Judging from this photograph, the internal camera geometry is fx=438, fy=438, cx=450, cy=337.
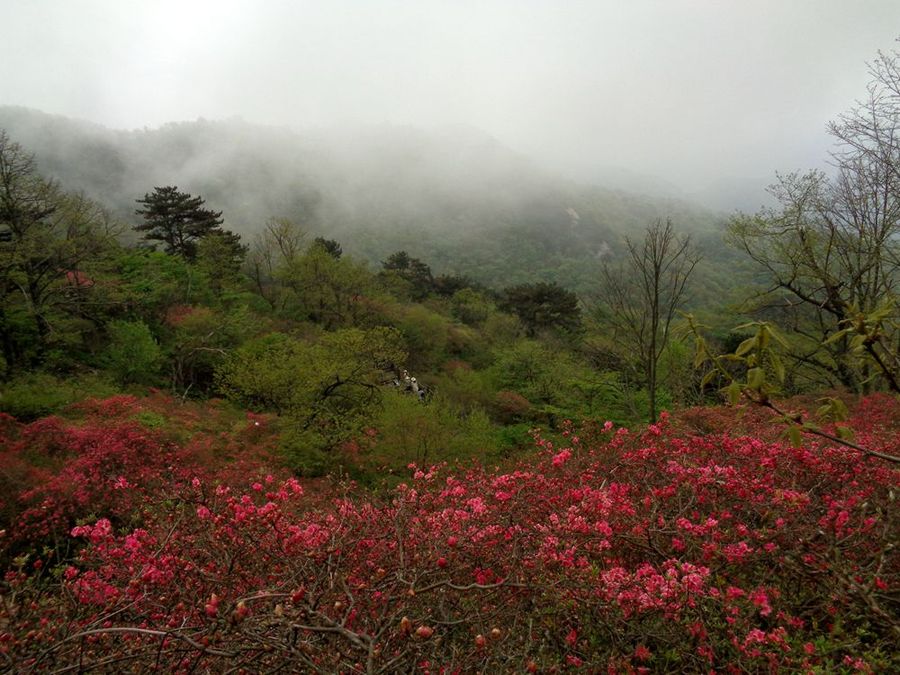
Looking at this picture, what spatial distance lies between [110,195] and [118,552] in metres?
110

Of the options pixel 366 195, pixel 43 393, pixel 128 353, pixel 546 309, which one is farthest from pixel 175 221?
pixel 366 195

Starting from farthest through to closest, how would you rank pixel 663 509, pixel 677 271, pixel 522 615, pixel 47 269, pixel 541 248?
pixel 541 248
pixel 47 269
pixel 677 271
pixel 663 509
pixel 522 615

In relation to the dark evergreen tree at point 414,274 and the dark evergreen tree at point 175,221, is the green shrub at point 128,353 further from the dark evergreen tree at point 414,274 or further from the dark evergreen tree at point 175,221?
the dark evergreen tree at point 414,274

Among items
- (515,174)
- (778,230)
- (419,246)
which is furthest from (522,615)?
(515,174)

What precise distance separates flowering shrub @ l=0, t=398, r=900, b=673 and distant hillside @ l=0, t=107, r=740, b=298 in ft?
234

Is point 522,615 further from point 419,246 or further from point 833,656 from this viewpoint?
point 419,246

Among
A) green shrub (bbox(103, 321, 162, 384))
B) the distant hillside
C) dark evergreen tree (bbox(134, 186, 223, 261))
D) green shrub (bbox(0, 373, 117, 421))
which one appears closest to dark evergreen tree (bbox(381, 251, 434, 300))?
dark evergreen tree (bbox(134, 186, 223, 261))

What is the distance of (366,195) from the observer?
120625 millimetres

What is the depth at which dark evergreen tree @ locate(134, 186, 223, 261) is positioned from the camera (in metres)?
31.7

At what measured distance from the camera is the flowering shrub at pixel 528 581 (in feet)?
6.97

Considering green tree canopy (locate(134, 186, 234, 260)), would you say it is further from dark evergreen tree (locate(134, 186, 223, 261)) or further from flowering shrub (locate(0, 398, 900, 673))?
flowering shrub (locate(0, 398, 900, 673))

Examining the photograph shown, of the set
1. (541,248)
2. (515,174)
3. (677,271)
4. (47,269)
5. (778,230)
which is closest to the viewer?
(677,271)

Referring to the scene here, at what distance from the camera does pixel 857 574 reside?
2.38 meters

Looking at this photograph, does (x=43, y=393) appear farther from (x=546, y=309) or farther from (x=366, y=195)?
(x=366, y=195)
